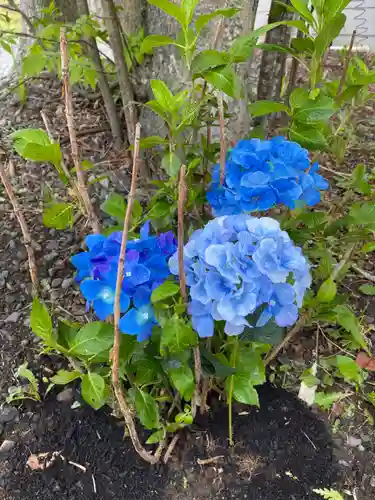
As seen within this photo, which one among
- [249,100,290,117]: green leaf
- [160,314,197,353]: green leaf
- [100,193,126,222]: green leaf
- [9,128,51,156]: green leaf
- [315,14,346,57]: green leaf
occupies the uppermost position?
[315,14,346,57]: green leaf

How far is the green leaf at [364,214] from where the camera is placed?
1298 millimetres

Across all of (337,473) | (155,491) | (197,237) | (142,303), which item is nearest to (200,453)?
(155,491)

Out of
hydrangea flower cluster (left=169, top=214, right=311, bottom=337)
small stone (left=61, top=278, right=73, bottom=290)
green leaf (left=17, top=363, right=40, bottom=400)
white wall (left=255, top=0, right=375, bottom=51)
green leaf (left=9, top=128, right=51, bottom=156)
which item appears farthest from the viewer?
white wall (left=255, top=0, right=375, bottom=51)

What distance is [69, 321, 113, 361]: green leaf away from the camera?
103cm

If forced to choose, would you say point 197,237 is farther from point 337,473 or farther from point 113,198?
point 337,473

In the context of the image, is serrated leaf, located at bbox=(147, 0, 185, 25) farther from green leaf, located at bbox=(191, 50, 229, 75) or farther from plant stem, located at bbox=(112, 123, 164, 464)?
plant stem, located at bbox=(112, 123, 164, 464)

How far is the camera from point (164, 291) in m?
0.92

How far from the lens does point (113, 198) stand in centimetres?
117

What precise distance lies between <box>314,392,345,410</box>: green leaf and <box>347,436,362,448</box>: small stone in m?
0.10

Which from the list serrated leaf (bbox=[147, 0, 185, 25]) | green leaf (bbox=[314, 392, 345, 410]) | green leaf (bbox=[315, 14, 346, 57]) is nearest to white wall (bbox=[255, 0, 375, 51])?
green leaf (bbox=[315, 14, 346, 57])

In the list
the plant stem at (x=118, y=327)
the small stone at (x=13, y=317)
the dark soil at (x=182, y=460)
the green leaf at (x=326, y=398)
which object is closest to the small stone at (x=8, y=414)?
the dark soil at (x=182, y=460)

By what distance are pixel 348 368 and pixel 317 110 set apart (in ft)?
2.40

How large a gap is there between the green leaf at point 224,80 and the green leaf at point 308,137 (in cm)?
20

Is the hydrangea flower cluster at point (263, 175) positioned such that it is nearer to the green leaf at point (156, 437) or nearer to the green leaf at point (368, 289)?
the green leaf at point (156, 437)
